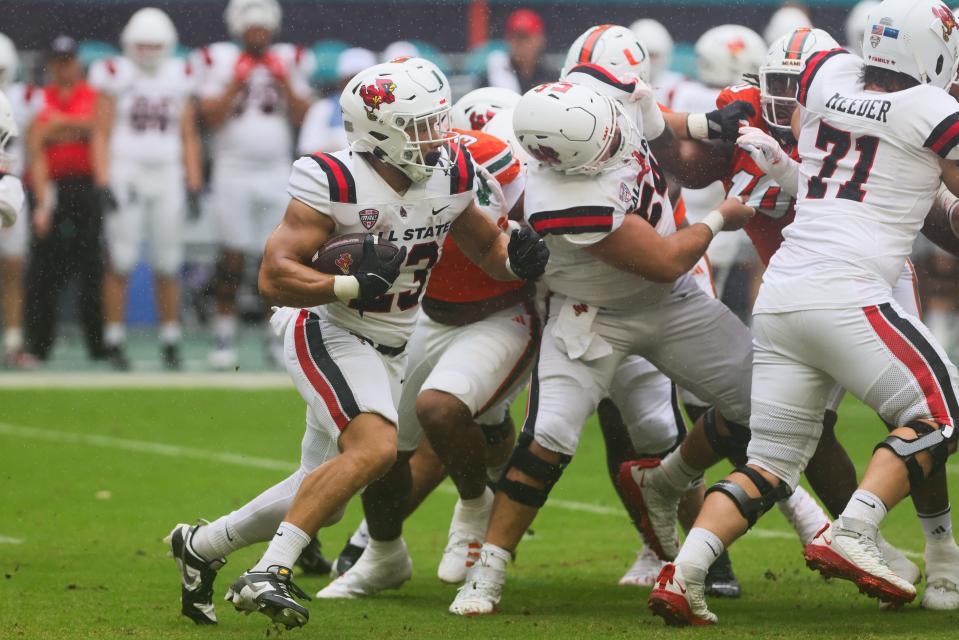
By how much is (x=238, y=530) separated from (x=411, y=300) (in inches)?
34.0

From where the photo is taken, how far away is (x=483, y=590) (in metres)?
4.83

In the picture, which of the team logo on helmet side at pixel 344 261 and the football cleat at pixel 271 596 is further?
the team logo on helmet side at pixel 344 261

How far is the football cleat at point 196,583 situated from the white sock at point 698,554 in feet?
4.47

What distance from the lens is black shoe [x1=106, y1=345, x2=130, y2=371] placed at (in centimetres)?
1082

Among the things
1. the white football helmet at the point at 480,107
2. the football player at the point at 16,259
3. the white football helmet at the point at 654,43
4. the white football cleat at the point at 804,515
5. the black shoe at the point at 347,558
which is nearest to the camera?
the white football cleat at the point at 804,515

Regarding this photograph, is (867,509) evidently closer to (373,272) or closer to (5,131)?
(373,272)

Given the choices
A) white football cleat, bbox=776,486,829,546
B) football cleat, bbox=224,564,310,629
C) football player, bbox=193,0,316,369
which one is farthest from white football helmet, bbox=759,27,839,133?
football player, bbox=193,0,316,369

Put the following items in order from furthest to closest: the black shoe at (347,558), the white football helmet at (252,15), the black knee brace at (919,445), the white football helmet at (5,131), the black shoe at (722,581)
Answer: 1. the white football helmet at (252,15)
2. the black shoe at (347,558)
3. the white football helmet at (5,131)
4. the black shoe at (722,581)
5. the black knee brace at (919,445)

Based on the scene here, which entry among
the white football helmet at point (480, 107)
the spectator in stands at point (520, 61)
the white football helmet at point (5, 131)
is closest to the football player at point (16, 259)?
the spectator in stands at point (520, 61)

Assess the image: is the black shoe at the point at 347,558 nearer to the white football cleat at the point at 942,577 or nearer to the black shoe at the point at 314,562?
the black shoe at the point at 314,562

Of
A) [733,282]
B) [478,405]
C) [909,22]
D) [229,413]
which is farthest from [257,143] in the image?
[909,22]

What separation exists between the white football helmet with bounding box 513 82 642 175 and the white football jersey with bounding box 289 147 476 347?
227mm

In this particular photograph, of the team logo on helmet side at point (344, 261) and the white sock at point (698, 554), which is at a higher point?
the team logo on helmet side at point (344, 261)

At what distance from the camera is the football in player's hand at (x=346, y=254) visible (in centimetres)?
449
